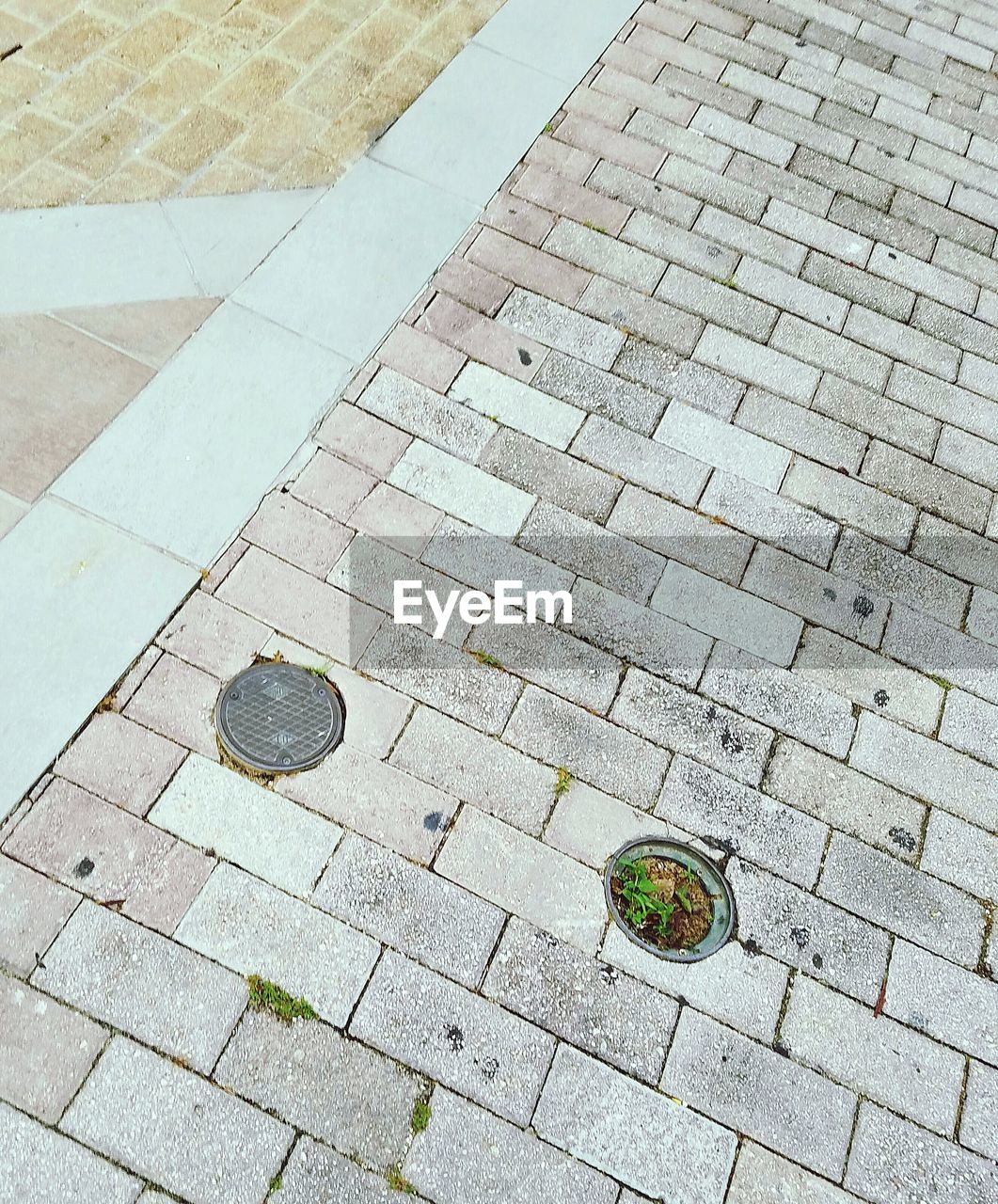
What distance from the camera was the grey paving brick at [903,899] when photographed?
3.98m

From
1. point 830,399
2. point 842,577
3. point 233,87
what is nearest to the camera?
point 842,577

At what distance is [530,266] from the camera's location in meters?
5.79

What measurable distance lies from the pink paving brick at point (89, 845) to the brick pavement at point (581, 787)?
0.04 ft

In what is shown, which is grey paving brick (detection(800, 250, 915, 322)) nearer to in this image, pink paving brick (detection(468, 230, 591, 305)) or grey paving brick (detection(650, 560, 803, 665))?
pink paving brick (detection(468, 230, 591, 305))

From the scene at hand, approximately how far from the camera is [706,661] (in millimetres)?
4543

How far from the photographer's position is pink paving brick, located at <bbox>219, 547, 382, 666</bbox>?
432 centimetres

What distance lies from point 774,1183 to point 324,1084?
152 cm

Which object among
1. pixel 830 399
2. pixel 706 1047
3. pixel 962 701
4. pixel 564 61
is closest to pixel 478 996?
pixel 706 1047

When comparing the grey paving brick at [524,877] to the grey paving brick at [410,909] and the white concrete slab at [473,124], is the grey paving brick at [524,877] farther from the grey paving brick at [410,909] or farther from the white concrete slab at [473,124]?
the white concrete slab at [473,124]

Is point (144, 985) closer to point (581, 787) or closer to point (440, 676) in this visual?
point (440, 676)

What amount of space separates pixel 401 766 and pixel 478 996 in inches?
35.7

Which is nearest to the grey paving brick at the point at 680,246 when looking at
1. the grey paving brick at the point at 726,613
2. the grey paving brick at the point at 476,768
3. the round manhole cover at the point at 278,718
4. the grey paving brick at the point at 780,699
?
the grey paving brick at the point at 726,613

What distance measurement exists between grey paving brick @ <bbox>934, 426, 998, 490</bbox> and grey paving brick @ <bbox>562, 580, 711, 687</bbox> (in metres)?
1.90

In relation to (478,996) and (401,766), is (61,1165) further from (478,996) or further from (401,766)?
(401,766)
